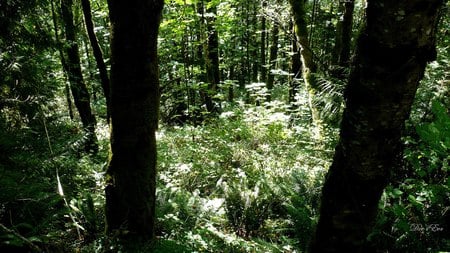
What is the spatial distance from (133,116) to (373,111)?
6.04ft

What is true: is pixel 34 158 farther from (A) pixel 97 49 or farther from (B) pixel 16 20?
(B) pixel 16 20

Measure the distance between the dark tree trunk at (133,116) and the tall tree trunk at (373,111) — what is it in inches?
60.8

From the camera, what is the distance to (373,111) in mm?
1737

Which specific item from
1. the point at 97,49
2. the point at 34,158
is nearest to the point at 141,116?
the point at 97,49

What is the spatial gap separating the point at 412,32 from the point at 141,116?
202 centimetres

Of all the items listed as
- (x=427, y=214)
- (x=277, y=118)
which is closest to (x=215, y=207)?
(x=427, y=214)

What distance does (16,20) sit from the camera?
4621mm

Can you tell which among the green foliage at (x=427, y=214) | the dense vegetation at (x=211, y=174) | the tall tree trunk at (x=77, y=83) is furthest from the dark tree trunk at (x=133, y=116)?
the tall tree trunk at (x=77, y=83)

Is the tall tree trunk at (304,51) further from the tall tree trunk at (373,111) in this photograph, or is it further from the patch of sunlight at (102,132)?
the patch of sunlight at (102,132)

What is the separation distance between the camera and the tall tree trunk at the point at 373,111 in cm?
155

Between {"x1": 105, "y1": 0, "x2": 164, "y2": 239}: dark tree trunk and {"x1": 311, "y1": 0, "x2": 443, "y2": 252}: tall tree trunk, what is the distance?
154 cm

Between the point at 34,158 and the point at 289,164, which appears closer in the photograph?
the point at 34,158

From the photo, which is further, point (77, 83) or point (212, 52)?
point (212, 52)

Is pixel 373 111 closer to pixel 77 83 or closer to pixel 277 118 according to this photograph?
pixel 277 118
